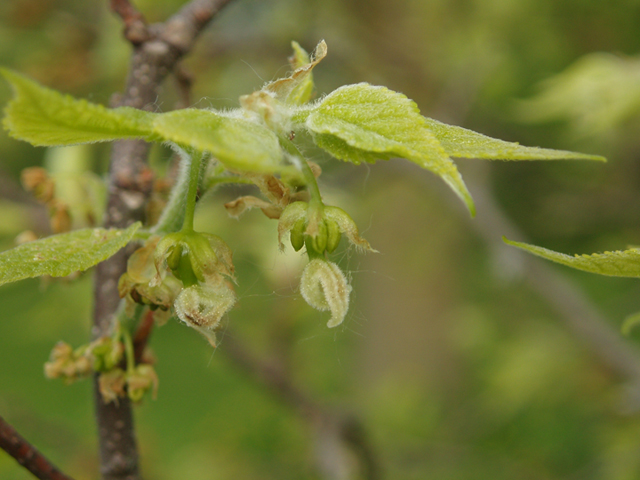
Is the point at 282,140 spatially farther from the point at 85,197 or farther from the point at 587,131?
the point at 587,131

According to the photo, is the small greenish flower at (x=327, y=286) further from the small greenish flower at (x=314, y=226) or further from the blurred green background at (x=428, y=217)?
the blurred green background at (x=428, y=217)

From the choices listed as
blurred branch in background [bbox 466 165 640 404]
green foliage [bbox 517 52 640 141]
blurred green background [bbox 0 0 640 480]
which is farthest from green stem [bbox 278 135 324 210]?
blurred branch in background [bbox 466 165 640 404]

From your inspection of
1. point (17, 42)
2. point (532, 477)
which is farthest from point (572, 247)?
point (17, 42)

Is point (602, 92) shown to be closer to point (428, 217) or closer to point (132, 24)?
point (132, 24)

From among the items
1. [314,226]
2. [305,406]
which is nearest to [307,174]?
[314,226]

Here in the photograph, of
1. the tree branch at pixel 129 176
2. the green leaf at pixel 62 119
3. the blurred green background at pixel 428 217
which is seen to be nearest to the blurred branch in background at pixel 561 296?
the blurred green background at pixel 428 217
